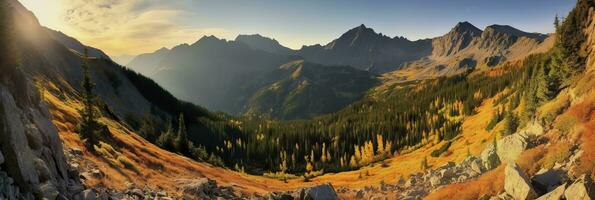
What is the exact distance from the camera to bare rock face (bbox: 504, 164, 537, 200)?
28.6m

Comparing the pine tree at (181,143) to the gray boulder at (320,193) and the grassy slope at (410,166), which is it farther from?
the gray boulder at (320,193)

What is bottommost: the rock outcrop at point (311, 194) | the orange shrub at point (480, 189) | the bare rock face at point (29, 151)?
the rock outcrop at point (311, 194)

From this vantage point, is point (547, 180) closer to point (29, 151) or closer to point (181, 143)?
point (29, 151)

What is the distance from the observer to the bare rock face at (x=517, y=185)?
93.7 ft

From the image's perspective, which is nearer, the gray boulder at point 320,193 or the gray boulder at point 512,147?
the gray boulder at point 320,193

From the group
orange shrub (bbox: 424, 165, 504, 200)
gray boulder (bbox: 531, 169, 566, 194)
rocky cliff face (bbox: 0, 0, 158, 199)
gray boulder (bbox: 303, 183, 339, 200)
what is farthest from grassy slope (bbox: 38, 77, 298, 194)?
gray boulder (bbox: 531, 169, 566, 194)

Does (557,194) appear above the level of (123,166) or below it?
above

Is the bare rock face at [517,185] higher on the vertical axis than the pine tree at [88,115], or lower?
lower

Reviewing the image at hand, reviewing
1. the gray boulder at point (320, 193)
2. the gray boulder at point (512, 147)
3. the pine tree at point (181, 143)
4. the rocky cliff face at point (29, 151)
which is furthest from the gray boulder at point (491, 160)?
the pine tree at point (181, 143)

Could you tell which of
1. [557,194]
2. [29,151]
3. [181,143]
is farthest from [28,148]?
[181,143]

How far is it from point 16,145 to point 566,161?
3982 centimetres

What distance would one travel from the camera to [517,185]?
29.8 metres

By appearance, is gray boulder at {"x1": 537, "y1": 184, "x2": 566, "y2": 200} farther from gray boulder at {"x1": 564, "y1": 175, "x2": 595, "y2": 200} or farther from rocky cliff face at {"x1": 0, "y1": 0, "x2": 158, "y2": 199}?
rocky cliff face at {"x1": 0, "y1": 0, "x2": 158, "y2": 199}

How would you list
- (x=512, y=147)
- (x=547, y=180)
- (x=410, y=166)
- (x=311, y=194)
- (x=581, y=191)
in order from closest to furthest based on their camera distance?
(x=581, y=191), (x=547, y=180), (x=311, y=194), (x=512, y=147), (x=410, y=166)
